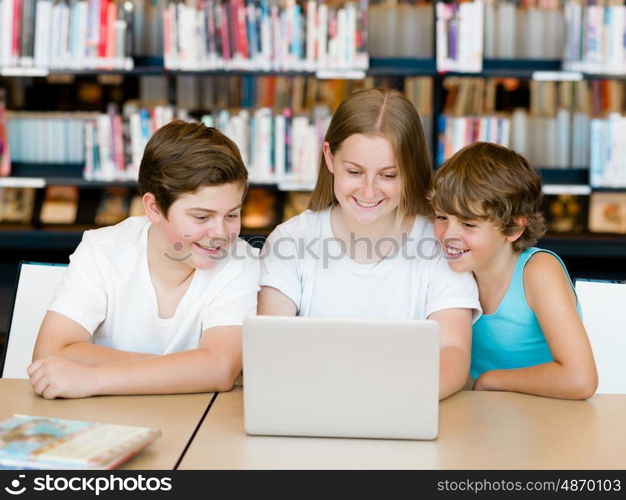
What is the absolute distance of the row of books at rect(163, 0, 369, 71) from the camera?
3.38m

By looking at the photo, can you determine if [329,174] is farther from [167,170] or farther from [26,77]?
Answer: [26,77]

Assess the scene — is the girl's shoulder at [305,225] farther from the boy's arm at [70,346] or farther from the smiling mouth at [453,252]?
the boy's arm at [70,346]

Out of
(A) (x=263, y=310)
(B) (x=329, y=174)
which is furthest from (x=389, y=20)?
(A) (x=263, y=310)

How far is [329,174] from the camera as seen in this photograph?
189 cm

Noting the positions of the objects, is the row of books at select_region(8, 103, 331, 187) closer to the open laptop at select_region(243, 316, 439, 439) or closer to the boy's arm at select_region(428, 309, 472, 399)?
the boy's arm at select_region(428, 309, 472, 399)

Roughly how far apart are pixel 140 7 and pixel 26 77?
2.07 feet

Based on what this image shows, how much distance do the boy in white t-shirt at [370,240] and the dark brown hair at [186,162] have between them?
228mm

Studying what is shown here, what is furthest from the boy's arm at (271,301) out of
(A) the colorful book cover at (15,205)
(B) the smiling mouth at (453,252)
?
(A) the colorful book cover at (15,205)

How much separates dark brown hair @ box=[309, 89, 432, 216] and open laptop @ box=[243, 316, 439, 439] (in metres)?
0.60

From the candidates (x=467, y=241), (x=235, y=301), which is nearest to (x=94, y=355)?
(x=235, y=301)

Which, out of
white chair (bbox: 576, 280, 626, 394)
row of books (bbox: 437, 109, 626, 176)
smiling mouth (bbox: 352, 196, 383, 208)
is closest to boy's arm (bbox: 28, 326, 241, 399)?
smiling mouth (bbox: 352, 196, 383, 208)

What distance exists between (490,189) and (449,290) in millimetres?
224

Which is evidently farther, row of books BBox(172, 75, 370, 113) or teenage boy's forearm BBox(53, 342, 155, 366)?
row of books BBox(172, 75, 370, 113)

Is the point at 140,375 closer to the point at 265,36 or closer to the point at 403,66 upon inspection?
the point at 265,36
